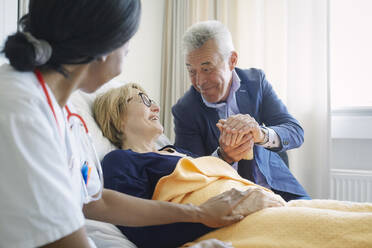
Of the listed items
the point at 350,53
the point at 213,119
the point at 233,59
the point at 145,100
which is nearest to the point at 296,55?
the point at 350,53

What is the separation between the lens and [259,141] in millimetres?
1707

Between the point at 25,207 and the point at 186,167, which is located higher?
the point at 25,207

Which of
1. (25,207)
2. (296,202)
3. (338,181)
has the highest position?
(25,207)

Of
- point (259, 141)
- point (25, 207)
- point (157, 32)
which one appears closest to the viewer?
point (25, 207)

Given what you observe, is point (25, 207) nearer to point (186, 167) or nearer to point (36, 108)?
point (36, 108)

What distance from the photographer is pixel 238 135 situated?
64.0 inches

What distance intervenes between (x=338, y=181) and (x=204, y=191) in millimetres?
1716

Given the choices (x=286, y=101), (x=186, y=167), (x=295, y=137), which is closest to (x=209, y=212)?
(x=186, y=167)

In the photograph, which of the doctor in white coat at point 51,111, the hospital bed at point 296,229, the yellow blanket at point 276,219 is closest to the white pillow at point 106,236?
the hospital bed at point 296,229

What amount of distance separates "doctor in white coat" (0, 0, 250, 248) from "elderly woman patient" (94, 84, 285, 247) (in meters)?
0.31

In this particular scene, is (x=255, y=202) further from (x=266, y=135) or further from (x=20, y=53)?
(x=20, y=53)

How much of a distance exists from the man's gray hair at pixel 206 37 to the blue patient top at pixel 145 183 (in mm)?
658

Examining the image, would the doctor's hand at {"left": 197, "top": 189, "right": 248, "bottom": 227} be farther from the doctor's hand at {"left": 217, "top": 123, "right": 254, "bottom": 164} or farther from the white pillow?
the doctor's hand at {"left": 217, "top": 123, "right": 254, "bottom": 164}

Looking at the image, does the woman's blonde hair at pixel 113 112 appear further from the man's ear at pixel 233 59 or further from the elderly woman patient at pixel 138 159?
the man's ear at pixel 233 59
